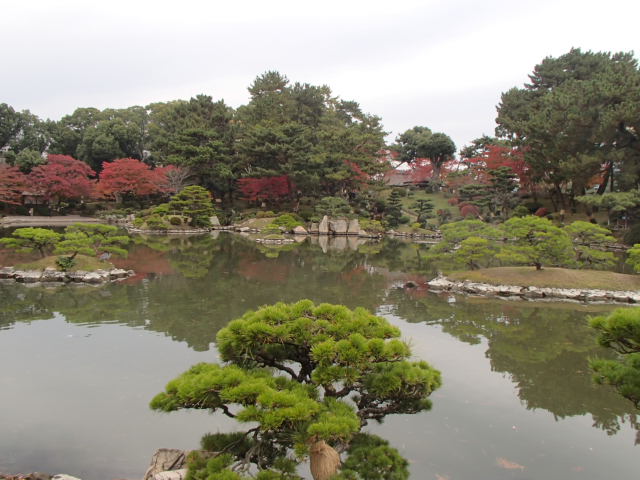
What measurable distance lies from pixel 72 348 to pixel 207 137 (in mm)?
29520

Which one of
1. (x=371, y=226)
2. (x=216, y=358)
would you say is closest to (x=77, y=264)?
(x=216, y=358)

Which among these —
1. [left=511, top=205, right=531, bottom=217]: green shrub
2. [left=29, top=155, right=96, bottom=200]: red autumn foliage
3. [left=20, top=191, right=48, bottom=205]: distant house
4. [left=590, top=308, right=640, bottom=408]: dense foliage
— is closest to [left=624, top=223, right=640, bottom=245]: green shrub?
[left=511, top=205, right=531, bottom=217]: green shrub

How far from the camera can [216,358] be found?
6656 mm

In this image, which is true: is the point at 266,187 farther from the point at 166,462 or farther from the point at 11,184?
the point at 166,462

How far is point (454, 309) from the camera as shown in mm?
10203

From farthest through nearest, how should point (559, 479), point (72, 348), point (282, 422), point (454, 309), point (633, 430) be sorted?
point (454, 309), point (72, 348), point (633, 430), point (559, 479), point (282, 422)

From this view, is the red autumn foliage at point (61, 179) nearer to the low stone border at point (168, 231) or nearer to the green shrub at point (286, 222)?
the low stone border at point (168, 231)

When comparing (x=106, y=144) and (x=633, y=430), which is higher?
(x=106, y=144)

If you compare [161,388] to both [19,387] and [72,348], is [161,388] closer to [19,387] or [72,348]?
[19,387]

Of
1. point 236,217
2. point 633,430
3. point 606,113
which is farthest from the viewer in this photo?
point 236,217

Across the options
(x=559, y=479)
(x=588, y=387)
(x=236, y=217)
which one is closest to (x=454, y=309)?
(x=588, y=387)

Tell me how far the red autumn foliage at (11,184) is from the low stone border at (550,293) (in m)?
32.4

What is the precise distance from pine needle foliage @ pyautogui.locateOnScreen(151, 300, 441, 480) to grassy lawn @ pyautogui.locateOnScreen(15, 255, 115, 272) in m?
10.9

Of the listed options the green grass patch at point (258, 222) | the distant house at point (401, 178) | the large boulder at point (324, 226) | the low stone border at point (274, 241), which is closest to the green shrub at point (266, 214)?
the green grass patch at point (258, 222)
